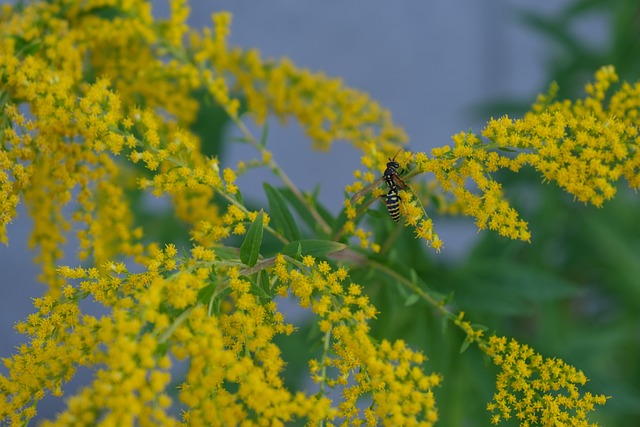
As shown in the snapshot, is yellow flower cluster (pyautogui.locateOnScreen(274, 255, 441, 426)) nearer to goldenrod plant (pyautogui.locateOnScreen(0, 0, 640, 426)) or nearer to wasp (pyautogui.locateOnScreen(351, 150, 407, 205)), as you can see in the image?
goldenrod plant (pyautogui.locateOnScreen(0, 0, 640, 426))

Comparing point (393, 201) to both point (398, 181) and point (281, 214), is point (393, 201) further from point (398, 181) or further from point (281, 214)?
point (281, 214)

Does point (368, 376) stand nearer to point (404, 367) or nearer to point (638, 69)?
point (404, 367)

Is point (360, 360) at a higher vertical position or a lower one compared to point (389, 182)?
lower

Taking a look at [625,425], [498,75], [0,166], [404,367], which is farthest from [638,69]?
[498,75]

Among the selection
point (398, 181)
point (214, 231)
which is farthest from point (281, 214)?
point (398, 181)

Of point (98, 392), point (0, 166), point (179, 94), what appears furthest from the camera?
point (179, 94)

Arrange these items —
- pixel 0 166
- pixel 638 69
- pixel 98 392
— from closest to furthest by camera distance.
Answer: pixel 98 392
pixel 0 166
pixel 638 69

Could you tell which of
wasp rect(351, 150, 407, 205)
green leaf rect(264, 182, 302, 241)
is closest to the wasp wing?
wasp rect(351, 150, 407, 205)
